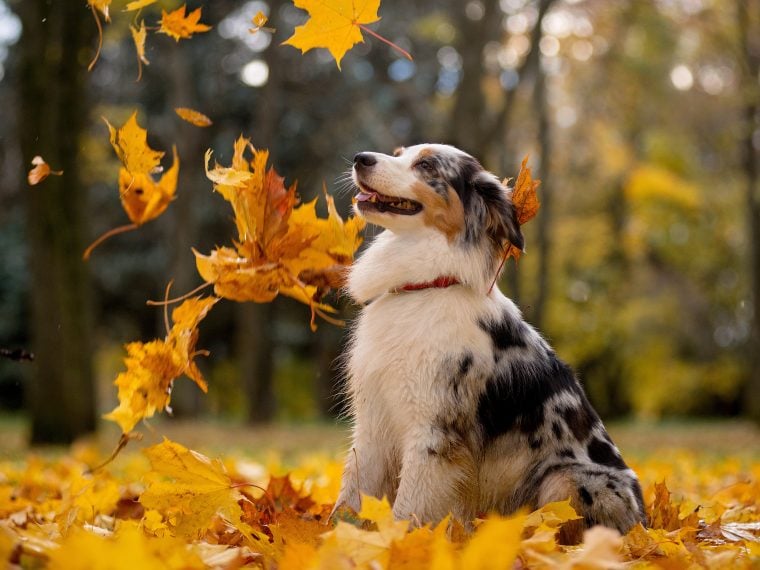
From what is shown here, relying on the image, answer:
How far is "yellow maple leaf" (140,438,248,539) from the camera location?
311 centimetres

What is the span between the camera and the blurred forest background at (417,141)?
400 inches

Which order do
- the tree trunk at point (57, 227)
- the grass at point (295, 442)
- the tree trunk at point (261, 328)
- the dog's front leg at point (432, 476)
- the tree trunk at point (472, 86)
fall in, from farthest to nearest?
the tree trunk at point (261, 328) < the tree trunk at point (472, 86) < the tree trunk at point (57, 227) < the grass at point (295, 442) < the dog's front leg at point (432, 476)

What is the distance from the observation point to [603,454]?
3525 millimetres

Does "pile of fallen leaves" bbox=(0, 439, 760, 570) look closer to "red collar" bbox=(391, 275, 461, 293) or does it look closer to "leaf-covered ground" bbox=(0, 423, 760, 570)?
"leaf-covered ground" bbox=(0, 423, 760, 570)

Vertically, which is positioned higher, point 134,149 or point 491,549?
point 134,149

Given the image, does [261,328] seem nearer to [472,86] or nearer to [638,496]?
[472,86]

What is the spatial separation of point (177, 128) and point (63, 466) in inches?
467

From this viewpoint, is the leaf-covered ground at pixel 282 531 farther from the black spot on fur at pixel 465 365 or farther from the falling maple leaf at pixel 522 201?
the falling maple leaf at pixel 522 201

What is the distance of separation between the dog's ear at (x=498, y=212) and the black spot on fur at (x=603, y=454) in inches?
34.2

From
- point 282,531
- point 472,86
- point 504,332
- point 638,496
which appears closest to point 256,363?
point 472,86

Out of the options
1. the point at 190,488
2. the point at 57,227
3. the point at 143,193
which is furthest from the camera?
the point at 57,227

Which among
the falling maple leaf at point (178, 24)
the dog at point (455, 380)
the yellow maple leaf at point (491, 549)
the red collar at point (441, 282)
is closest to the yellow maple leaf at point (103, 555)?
the yellow maple leaf at point (491, 549)

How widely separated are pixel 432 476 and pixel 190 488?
2.99 ft

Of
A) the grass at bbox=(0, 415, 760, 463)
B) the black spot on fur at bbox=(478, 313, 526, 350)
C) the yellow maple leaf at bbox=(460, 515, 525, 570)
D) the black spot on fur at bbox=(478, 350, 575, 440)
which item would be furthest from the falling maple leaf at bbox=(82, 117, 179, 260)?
the grass at bbox=(0, 415, 760, 463)
